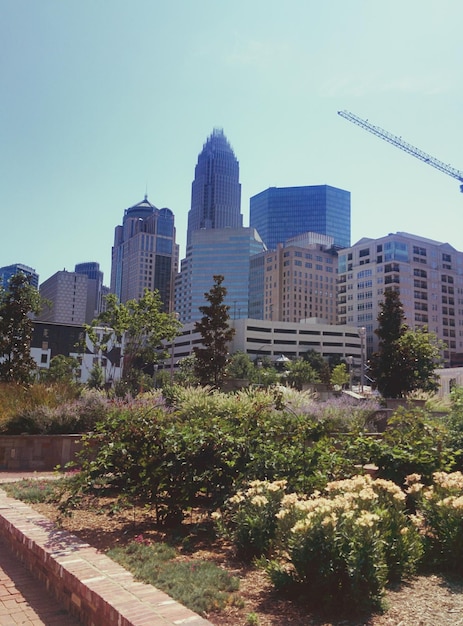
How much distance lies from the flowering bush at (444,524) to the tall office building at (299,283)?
15231cm

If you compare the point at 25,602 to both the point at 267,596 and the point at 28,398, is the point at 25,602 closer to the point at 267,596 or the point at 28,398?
the point at 267,596

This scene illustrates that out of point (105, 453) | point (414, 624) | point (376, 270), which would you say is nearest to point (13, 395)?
point (105, 453)

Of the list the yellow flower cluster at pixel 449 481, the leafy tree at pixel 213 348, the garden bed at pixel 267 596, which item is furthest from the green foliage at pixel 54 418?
the leafy tree at pixel 213 348

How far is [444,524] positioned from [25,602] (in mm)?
3767

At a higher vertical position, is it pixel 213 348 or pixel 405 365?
pixel 213 348

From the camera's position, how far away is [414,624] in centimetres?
350

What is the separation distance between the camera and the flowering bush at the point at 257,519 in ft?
16.2

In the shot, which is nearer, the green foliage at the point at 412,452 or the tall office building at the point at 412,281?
the green foliage at the point at 412,452

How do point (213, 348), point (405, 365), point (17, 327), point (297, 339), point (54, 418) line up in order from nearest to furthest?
point (54, 418) → point (17, 327) → point (213, 348) → point (405, 365) → point (297, 339)

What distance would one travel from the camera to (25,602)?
4.59 meters

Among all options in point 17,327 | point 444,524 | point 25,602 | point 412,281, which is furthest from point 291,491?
point 412,281

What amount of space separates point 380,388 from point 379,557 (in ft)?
71.6

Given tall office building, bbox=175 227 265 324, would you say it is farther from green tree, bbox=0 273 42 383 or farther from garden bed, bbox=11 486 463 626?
garden bed, bbox=11 486 463 626

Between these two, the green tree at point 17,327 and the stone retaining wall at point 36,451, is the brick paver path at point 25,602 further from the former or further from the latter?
the green tree at point 17,327
